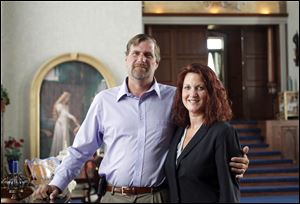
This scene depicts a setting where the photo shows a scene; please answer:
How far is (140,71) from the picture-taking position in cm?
255

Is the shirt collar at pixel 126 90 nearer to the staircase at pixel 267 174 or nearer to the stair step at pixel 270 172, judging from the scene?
the staircase at pixel 267 174

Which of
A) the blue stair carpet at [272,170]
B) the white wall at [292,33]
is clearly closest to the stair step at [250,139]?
the blue stair carpet at [272,170]

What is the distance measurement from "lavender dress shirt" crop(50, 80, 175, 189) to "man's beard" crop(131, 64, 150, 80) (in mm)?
103

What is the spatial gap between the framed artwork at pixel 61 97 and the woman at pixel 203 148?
6706mm

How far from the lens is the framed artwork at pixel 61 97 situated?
28.9 ft

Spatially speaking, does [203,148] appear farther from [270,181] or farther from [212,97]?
[270,181]

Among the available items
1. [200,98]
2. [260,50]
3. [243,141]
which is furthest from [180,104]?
[260,50]

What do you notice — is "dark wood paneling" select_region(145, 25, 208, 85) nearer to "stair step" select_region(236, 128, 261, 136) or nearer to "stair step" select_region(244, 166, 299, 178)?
"stair step" select_region(236, 128, 261, 136)

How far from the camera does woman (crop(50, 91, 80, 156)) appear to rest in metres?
8.85

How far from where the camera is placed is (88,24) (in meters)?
9.17

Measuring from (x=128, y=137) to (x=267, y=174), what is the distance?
302 inches

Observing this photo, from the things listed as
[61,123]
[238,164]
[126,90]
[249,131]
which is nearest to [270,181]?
[249,131]

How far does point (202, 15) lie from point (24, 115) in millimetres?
5237

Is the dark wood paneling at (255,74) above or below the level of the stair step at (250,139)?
above
